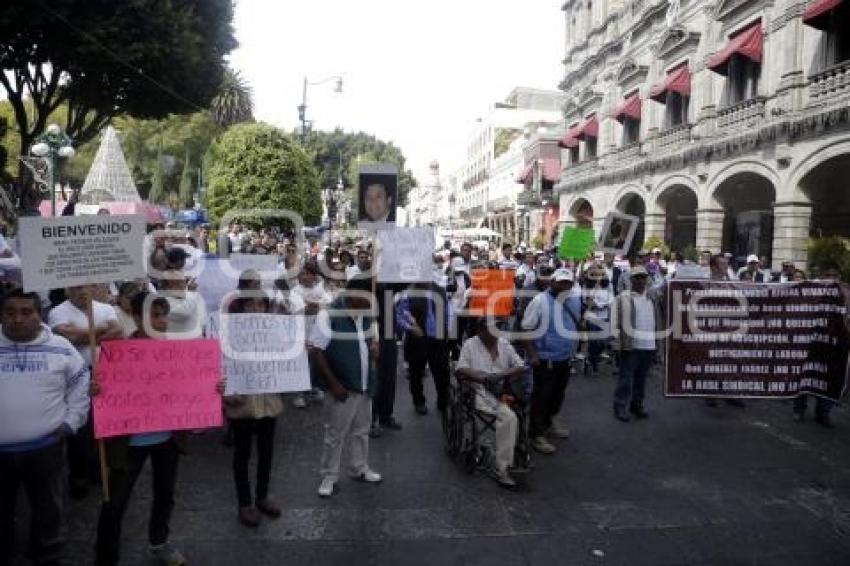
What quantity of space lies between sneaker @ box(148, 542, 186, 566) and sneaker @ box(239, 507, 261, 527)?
580 mm

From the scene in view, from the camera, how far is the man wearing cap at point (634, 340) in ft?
24.5

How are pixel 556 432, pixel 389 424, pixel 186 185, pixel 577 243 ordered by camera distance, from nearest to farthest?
pixel 556 432 → pixel 389 424 → pixel 577 243 → pixel 186 185

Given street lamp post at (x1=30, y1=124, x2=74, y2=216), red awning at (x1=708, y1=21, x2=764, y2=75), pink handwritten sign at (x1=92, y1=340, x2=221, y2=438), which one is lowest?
pink handwritten sign at (x1=92, y1=340, x2=221, y2=438)

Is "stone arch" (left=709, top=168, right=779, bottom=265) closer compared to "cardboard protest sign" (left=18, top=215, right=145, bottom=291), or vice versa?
"cardboard protest sign" (left=18, top=215, right=145, bottom=291)

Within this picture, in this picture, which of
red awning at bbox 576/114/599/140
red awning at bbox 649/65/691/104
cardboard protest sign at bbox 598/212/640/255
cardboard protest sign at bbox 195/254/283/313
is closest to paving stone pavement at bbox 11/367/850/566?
cardboard protest sign at bbox 195/254/283/313

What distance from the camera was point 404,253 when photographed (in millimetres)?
7441

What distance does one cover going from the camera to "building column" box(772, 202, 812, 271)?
17.2m

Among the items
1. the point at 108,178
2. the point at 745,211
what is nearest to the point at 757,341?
Result: the point at 745,211

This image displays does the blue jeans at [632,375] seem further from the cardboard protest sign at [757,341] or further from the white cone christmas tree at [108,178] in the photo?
the white cone christmas tree at [108,178]

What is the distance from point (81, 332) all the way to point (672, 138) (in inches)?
868

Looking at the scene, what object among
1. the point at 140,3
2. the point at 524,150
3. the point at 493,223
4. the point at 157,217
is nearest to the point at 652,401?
the point at 140,3

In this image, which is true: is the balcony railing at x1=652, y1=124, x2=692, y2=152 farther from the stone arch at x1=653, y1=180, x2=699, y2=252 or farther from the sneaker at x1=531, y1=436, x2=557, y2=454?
the sneaker at x1=531, y1=436, x2=557, y2=454

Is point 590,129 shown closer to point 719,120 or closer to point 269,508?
point 719,120

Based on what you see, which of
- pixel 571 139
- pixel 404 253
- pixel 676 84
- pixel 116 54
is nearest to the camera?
pixel 404 253
